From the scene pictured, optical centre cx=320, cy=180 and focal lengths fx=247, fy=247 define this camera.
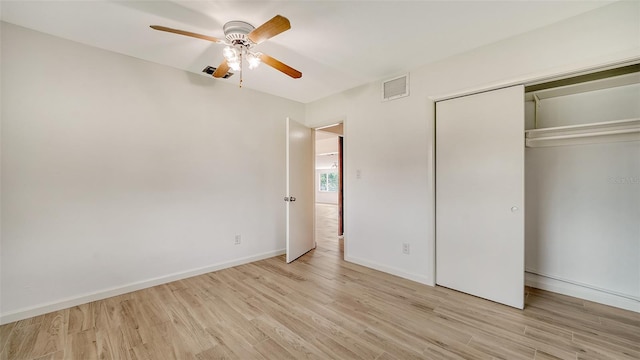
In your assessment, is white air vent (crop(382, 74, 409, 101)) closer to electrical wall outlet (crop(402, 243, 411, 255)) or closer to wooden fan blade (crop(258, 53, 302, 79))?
wooden fan blade (crop(258, 53, 302, 79))

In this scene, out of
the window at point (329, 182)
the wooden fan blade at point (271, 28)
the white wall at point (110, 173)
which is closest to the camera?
the wooden fan blade at point (271, 28)

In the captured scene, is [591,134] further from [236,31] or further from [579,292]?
[236,31]

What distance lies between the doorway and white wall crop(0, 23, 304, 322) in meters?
1.81

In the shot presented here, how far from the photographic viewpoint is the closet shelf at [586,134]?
2.25m

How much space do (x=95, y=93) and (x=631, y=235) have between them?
5.43 meters

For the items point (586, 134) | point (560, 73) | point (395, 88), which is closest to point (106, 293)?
point (395, 88)

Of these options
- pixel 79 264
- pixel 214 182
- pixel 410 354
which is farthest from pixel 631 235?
pixel 79 264

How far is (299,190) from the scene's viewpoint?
388 centimetres

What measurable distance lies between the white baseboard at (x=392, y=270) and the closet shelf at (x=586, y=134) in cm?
194

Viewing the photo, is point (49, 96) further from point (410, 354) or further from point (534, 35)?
point (534, 35)

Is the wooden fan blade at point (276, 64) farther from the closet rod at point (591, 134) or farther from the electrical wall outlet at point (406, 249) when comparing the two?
the closet rod at point (591, 134)

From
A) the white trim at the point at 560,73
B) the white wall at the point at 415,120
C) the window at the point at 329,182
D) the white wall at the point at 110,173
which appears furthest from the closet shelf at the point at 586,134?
the window at the point at 329,182

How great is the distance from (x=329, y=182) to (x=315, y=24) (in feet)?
32.5

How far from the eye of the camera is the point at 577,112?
265cm
